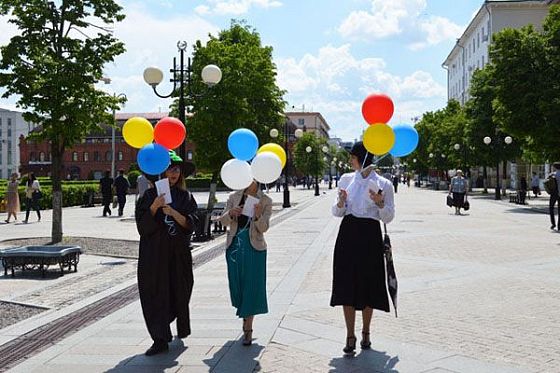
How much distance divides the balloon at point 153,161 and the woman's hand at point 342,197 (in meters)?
1.62

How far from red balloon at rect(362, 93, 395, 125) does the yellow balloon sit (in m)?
2.21

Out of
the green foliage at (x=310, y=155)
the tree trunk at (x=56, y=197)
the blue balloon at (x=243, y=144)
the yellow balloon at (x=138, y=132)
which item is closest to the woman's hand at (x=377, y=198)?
the blue balloon at (x=243, y=144)

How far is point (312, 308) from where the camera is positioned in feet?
25.7

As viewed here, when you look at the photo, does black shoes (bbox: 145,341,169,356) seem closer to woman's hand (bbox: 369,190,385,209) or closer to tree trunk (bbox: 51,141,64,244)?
woman's hand (bbox: 369,190,385,209)

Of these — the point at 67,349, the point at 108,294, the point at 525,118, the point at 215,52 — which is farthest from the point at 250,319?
the point at 525,118

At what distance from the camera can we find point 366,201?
19.1ft

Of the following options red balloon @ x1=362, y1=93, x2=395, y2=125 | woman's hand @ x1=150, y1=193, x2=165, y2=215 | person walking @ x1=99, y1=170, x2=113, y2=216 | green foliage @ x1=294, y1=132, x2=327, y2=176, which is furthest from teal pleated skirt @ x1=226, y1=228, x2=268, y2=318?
green foliage @ x1=294, y1=132, x2=327, y2=176

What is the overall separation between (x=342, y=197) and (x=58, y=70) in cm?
1044

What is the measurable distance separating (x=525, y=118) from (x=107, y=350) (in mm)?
25196

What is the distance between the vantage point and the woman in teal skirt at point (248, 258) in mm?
A: 6117

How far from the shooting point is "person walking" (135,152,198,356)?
19.2 ft

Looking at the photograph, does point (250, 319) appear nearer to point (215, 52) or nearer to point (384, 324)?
point (384, 324)

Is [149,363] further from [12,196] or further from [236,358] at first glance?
[12,196]

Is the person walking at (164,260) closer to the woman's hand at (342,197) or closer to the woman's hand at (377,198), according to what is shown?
the woman's hand at (342,197)
